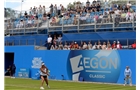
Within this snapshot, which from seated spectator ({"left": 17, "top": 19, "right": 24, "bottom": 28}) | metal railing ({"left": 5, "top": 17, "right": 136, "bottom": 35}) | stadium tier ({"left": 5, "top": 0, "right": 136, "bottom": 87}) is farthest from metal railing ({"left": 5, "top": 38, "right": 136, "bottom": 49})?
seated spectator ({"left": 17, "top": 19, "right": 24, "bottom": 28})

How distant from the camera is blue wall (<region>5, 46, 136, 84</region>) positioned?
28734 millimetres

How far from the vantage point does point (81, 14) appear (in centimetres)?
3544

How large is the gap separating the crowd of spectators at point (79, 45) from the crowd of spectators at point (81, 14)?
257cm

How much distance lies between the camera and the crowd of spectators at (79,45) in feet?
97.6

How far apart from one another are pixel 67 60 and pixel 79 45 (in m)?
2.17

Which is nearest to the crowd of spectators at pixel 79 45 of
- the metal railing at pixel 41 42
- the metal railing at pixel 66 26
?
the metal railing at pixel 41 42

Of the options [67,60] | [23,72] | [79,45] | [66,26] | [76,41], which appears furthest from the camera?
[23,72]

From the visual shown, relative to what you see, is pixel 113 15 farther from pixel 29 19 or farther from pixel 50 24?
pixel 29 19

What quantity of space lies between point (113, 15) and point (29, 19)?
13.9 metres

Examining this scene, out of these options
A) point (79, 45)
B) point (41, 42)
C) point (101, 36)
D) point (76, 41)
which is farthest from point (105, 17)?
point (41, 42)

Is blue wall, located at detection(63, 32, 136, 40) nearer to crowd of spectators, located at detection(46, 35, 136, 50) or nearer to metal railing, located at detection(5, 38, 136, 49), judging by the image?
metal railing, located at detection(5, 38, 136, 49)

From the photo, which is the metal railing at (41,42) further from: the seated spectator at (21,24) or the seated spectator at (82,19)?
the seated spectator at (82,19)

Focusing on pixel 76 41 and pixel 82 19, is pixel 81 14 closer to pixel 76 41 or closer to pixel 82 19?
pixel 82 19
